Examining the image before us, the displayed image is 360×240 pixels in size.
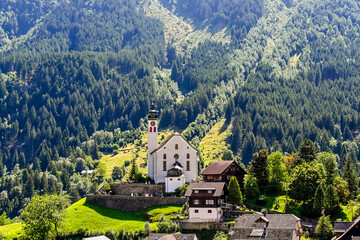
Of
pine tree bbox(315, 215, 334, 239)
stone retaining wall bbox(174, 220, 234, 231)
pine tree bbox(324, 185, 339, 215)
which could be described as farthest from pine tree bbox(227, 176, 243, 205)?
pine tree bbox(315, 215, 334, 239)

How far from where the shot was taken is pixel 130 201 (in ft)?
421

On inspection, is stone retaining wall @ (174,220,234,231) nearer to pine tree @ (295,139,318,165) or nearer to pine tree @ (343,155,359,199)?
pine tree @ (295,139,318,165)

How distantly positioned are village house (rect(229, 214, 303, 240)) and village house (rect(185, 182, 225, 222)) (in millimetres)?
10109

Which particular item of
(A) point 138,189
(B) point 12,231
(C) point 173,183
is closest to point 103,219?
(A) point 138,189

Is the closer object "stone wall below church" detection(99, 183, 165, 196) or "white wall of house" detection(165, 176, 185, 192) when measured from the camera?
"stone wall below church" detection(99, 183, 165, 196)

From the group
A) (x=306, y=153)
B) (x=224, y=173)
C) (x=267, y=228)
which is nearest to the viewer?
(x=267, y=228)

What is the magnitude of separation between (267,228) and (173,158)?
51.2 metres

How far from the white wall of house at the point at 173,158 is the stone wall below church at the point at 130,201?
16.4m

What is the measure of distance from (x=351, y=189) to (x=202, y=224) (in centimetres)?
3628

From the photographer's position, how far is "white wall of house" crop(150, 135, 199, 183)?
144250 millimetres

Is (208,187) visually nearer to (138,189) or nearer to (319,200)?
(319,200)

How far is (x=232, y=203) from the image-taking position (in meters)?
120

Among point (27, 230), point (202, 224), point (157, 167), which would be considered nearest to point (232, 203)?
point (202, 224)

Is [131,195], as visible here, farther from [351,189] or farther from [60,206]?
[351,189]
